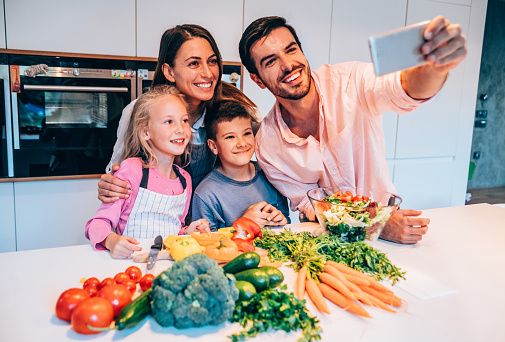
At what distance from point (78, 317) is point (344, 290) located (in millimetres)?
634

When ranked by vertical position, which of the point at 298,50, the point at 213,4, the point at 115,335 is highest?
the point at 213,4

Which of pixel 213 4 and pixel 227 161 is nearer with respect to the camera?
pixel 227 161

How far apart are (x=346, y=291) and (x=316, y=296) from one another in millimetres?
77

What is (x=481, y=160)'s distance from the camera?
6.21 m

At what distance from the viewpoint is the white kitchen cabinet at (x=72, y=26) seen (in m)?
2.65

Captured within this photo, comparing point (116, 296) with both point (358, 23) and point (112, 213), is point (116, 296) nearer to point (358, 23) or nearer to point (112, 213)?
point (112, 213)

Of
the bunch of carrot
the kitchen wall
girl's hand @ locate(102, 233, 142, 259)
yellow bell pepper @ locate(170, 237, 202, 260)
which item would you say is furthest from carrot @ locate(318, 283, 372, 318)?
the kitchen wall

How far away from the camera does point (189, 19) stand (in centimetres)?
309

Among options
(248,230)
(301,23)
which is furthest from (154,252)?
(301,23)

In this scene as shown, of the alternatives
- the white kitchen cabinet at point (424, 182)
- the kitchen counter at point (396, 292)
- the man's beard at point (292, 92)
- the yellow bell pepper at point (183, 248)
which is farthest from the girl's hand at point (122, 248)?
the white kitchen cabinet at point (424, 182)

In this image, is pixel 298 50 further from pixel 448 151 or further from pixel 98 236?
pixel 448 151

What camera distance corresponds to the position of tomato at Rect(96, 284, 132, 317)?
94 cm

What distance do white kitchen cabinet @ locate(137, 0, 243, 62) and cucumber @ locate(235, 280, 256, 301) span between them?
7.90 ft

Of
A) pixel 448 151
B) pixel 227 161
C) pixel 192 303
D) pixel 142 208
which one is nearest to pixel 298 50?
pixel 227 161
